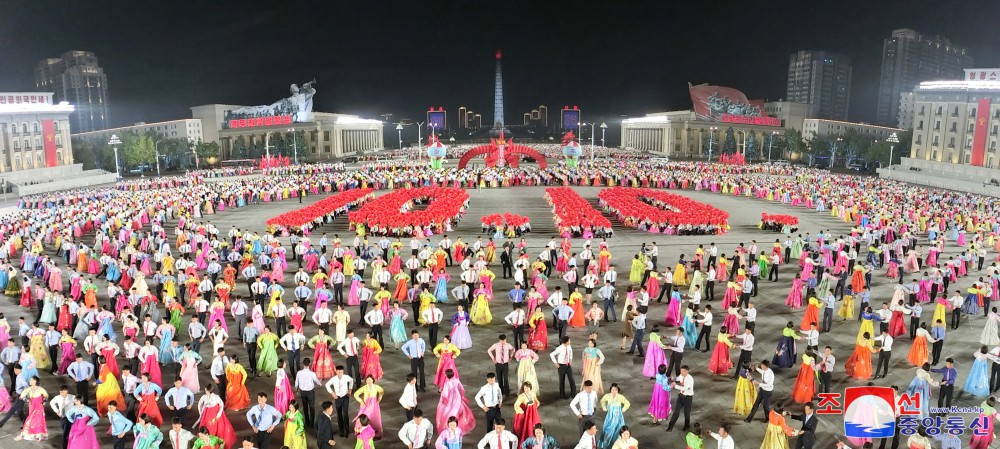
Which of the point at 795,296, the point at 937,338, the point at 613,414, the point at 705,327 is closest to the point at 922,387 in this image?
the point at 937,338

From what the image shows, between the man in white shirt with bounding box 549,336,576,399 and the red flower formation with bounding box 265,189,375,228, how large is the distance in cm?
1762

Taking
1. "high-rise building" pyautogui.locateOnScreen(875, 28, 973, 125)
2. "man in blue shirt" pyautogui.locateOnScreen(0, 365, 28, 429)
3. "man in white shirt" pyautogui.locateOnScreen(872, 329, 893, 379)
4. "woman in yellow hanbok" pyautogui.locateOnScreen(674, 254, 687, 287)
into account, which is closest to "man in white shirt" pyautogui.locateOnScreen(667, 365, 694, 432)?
"man in white shirt" pyautogui.locateOnScreen(872, 329, 893, 379)

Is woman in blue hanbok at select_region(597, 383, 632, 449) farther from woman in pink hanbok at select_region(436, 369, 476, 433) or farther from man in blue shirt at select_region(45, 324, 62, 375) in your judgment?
man in blue shirt at select_region(45, 324, 62, 375)

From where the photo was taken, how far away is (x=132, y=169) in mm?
79250

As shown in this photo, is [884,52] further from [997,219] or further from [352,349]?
[352,349]

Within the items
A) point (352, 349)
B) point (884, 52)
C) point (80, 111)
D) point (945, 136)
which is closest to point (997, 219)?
point (352, 349)

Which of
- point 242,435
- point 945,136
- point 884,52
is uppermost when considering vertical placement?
point 884,52

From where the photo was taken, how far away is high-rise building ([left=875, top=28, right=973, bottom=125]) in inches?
7441

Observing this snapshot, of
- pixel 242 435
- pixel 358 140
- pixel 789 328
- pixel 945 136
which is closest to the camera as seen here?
pixel 242 435

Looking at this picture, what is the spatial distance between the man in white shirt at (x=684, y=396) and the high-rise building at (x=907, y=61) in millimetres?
209575

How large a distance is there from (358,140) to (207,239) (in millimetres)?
101640

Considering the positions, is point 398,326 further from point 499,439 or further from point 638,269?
point 638,269

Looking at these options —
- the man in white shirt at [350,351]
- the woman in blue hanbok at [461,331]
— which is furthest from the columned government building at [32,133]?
the man in white shirt at [350,351]

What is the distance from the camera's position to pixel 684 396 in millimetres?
9711
